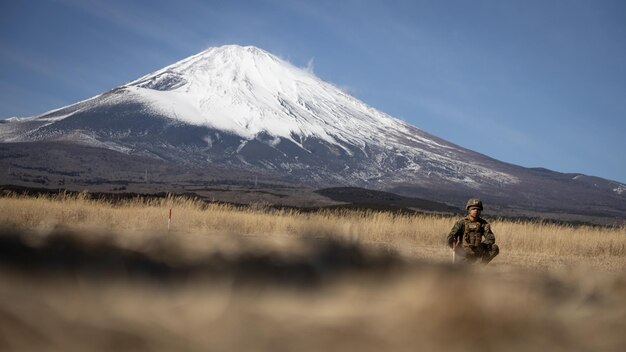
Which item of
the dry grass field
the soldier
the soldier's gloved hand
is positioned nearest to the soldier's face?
the soldier

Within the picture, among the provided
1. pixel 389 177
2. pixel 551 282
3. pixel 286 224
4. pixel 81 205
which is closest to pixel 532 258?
pixel 286 224

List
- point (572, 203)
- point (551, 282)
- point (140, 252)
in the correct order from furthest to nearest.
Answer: point (572, 203) < point (551, 282) < point (140, 252)

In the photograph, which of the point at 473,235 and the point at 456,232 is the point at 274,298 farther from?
the point at 473,235

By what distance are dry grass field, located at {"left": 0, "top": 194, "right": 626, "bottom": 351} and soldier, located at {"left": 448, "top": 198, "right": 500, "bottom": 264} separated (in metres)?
6.58

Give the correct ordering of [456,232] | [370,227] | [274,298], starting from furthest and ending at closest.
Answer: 1. [370,227]
2. [456,232]
3. [274,298]

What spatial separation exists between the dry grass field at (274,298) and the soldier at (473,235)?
259 inches

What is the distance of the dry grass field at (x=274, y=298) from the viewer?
1273 mm

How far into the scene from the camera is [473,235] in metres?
8.24

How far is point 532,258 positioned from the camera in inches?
642

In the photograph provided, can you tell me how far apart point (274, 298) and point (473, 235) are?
23.5ft

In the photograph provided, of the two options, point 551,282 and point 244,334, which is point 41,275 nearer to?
point 244,334

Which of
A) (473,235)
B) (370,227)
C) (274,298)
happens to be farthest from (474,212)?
(370,227)

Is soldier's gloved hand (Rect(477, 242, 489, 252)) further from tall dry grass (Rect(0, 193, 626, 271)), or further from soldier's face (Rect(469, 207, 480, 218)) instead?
tall dry grass (Rect(0, 193, 626, 271))

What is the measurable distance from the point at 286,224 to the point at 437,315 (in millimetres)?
18101
